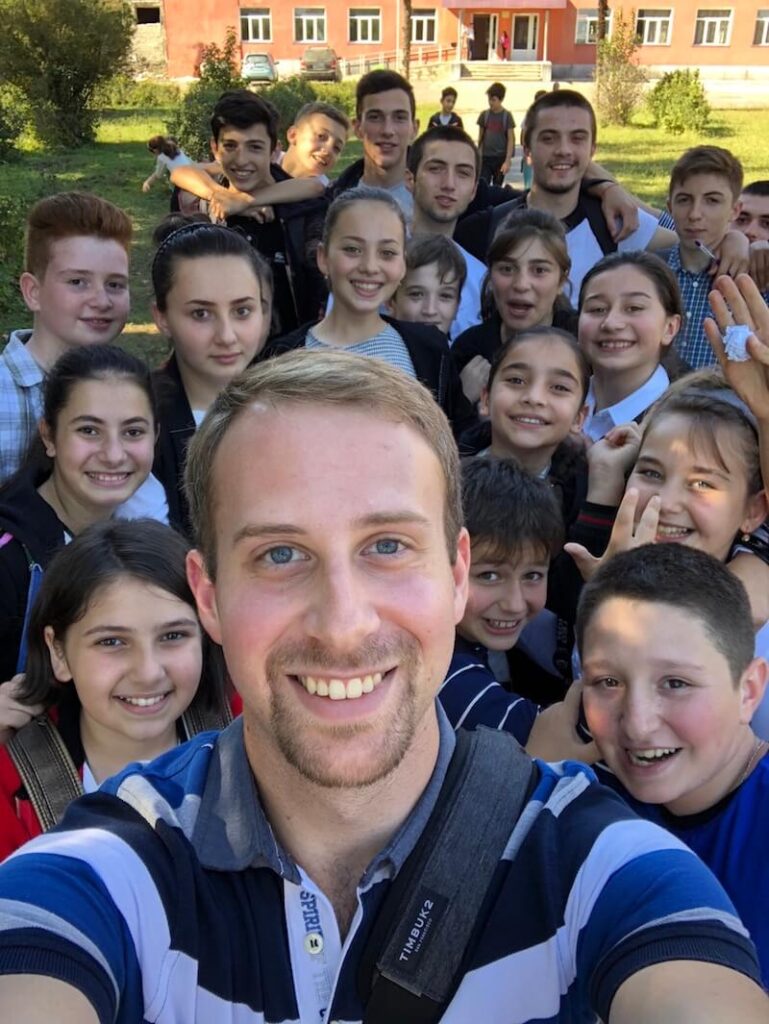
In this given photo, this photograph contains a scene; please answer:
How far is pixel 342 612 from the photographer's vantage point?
142 cm

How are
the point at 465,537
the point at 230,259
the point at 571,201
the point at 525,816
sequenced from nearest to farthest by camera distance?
the point at 525,816
the point at 465,537
the point at 230,259
the point at 571,201

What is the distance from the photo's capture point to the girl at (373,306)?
4.29 m

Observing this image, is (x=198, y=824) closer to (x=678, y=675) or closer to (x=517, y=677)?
(x=678, y=675)

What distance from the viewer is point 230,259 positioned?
12.6ft

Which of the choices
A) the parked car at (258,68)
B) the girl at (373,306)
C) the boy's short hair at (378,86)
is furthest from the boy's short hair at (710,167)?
the parked car at (258,68)

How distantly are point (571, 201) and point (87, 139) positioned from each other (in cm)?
2180

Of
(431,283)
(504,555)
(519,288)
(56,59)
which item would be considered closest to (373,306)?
(431,283)

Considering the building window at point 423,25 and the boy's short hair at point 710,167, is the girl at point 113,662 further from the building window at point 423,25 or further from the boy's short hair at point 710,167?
→ the building window at point 423,25

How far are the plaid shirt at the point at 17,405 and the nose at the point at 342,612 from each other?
8.06 feet

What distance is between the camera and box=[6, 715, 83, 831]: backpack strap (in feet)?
7.38

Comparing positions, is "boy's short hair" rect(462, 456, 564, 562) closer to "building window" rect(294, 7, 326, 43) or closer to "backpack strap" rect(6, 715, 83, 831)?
"backpack strap" rect(6, 715, 83, 831)

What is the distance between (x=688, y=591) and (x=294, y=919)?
46.8 inches

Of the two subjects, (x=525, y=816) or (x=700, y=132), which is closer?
(x=525, y=816)

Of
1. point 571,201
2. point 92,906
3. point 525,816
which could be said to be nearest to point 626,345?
point 571,201
